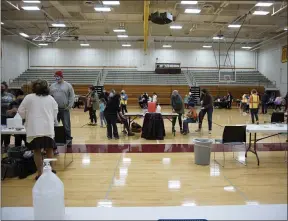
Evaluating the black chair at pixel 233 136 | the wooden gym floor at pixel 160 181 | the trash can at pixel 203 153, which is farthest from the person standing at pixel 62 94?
the black chair at pixel 233 136

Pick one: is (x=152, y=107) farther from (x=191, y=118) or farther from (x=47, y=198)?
(x=47, y=198)

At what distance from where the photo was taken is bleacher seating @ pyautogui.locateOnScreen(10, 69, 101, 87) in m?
2.38

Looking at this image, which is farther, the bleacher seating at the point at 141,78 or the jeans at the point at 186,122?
the jeans at the point at 186,122

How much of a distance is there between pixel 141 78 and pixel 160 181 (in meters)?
1.87

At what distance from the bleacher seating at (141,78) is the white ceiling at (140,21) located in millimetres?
443

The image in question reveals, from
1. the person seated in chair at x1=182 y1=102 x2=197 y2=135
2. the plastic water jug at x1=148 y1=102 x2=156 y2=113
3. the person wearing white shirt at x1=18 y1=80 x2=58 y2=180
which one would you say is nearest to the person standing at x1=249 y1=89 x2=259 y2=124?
the person seated in chair at x1=182 y1=102 x2=197 y2=135

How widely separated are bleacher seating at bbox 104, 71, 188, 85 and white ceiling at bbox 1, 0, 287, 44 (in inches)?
17.5

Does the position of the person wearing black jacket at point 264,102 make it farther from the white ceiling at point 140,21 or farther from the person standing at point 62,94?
the person standing at point 62,94

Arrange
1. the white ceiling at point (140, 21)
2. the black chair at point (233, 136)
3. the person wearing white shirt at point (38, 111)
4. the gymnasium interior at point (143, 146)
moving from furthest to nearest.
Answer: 1. the black chair at point (233, 136)
2. the person wearing white shirt at point (38, 111)
3. the white ceiling at point (140, 21)
4. the gymnasium interior at point (143, 146)

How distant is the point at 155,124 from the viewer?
Result: 5027 mm

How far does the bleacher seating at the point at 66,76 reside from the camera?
2.38 metres

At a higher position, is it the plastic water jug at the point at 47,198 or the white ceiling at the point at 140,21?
the white ceiling at the point at 140,21

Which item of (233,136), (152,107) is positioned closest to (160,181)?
(233,136)

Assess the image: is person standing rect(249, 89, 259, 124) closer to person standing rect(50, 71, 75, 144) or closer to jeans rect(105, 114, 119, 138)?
jeans rect(105, 114, 119, 138)
